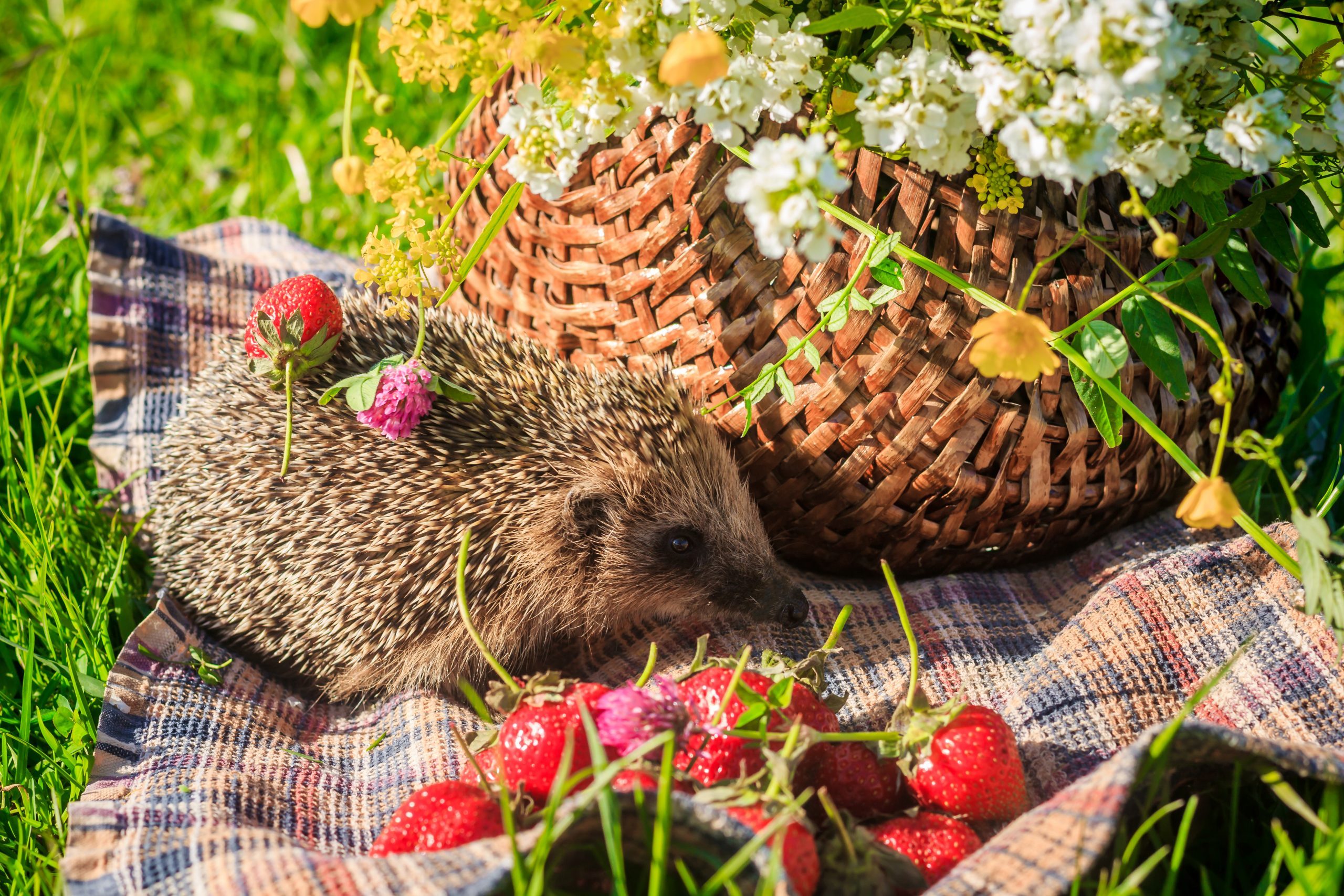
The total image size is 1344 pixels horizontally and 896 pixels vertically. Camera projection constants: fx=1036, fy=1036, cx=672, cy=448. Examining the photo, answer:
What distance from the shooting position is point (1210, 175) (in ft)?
5.81

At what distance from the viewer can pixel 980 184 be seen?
1809 mm

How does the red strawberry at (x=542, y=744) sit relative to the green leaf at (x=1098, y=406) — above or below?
below

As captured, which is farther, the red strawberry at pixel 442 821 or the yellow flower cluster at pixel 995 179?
the yellow flower cluster at pixel 995 179

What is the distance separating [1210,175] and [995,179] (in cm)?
36

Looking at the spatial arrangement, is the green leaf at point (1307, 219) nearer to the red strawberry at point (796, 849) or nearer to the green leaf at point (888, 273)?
the green leaf at point (888, 273)

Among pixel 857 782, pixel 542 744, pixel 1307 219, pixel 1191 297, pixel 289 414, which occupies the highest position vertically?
pixel 1307 219

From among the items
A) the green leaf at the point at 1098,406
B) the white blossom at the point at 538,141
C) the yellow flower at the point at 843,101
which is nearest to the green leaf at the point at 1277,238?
the green leaf at the point at 1098,406

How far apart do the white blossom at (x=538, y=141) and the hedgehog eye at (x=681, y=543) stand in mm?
1138

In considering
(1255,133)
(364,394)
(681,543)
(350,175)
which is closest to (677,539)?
(681,543)

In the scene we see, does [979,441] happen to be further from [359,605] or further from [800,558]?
[359,605]

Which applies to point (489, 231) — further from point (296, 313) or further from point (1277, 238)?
point (1277, 238)

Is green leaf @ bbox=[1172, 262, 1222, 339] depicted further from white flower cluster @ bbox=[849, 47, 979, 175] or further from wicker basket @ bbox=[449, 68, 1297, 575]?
white flower cluster @ bbox=[849, 47, 979, 175]

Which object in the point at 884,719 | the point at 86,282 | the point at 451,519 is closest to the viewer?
the point at 884,719

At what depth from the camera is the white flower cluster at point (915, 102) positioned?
5.01 feet
